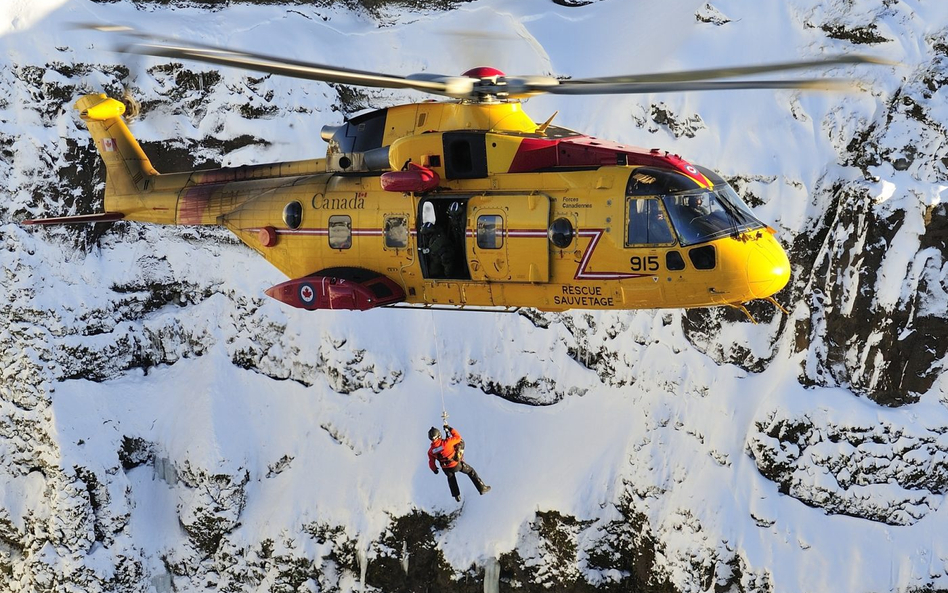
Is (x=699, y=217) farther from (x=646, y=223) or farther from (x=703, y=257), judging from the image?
(x=646, y=223)

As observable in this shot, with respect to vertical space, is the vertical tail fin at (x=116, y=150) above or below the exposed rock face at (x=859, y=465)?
above

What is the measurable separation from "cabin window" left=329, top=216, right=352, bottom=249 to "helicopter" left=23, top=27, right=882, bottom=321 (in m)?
Result: 0.02

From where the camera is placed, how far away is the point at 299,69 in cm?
1248

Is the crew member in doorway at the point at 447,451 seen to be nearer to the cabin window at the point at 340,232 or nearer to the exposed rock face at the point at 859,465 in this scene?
the cabin window at the point at 340,232

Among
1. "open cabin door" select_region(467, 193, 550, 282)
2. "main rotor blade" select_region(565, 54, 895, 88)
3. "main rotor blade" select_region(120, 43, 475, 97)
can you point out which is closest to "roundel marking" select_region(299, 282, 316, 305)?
"open cabin door" select_region(467, 193, 550, 282)

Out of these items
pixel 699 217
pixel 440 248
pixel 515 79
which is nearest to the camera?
pixel 699 217

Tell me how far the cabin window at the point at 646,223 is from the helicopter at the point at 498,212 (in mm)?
16

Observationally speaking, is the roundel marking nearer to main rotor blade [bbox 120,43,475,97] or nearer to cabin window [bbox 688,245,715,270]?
main rotor blade [bbox 120,43,475,97]

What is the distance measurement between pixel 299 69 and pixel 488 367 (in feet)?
90.2

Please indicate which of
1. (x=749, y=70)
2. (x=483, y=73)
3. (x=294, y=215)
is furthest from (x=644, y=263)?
(x=294, y=215)

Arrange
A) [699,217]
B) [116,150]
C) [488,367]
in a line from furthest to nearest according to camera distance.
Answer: [488,367], [116,150], [699,217]

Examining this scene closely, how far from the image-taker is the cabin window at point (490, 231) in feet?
47.5

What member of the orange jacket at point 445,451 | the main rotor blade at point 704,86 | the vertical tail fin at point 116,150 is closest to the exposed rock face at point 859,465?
the orange jacket at point 445,451

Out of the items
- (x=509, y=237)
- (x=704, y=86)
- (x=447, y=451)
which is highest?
(x=704, y=86)
